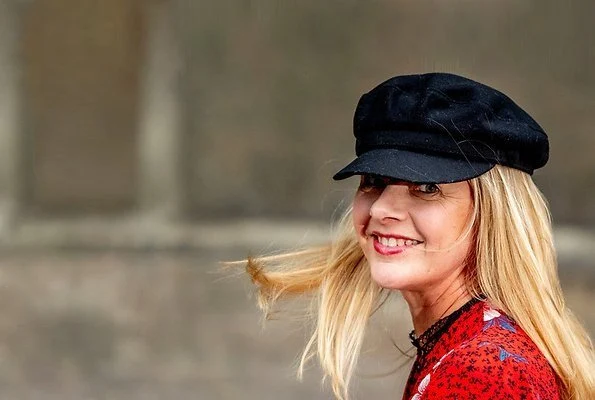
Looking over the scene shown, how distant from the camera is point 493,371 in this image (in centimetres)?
191

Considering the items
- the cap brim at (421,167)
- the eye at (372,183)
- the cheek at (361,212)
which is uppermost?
the cap brim at (421,167)

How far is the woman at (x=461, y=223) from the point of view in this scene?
2.09 metres

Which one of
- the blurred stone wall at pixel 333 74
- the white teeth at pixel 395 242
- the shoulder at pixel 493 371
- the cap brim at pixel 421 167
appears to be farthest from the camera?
the blurred stone wall at pixel 333 74

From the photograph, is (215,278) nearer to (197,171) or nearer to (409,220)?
(197,171)

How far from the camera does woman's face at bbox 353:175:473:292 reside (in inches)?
84.6

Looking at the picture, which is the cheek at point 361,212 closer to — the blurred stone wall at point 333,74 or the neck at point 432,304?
the neck at point 432,304

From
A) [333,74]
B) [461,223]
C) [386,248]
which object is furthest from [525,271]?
[333,74]

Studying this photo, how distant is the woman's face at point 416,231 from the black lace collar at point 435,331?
6 cm

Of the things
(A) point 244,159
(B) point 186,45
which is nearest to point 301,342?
(A) point 244,159

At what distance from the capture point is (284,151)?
502cm

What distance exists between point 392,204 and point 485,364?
366 mm

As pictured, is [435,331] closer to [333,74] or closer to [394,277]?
[394,277]

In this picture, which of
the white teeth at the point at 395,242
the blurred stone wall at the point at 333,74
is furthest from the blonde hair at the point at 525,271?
the blurred stone wall at the point at 333,74

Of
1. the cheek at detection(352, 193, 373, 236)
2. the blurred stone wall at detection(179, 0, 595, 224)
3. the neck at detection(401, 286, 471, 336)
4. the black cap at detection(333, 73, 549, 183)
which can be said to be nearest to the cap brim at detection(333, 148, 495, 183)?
the black cap at detection(333, 73, 549, 183)
